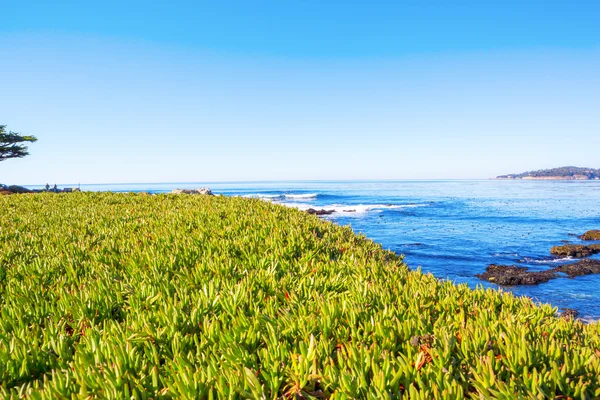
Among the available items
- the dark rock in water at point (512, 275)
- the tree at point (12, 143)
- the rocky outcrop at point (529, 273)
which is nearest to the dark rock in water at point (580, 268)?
the rocky outcrop at point (529, 273)

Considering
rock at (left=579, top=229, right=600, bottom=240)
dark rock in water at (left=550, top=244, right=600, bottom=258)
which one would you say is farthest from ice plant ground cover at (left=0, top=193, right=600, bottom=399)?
rock at (left=579, top=229, right=600, bottom=240)

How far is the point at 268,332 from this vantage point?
2678mm

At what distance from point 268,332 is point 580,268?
2197 centimetres

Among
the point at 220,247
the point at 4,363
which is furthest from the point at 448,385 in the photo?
the point at 220,247

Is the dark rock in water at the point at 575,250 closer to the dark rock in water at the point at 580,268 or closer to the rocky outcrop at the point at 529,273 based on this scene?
the rocky outcrop at the point at 529,273

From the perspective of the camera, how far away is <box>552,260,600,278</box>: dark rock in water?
18.5m

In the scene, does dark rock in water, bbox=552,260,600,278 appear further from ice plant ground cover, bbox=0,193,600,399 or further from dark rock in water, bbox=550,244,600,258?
ice plant ground cover, bbox=0,193,600,399

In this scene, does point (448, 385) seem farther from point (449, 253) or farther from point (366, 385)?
point (449, 253)

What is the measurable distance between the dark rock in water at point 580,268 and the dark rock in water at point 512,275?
0.81m

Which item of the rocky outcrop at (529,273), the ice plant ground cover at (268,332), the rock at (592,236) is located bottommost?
the rocky outcrop at (529,273)

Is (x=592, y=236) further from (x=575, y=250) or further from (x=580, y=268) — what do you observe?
(x=580, y=268)

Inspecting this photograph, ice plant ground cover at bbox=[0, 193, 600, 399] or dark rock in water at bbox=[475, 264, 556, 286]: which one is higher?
ice plant ground cover at bbox=[0, 193, 600, 399]

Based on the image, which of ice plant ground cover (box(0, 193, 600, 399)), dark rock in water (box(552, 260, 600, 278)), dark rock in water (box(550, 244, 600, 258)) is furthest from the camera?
dark rock in water (box(550, 244, 600, 258))

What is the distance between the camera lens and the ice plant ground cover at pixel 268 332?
2027mm
